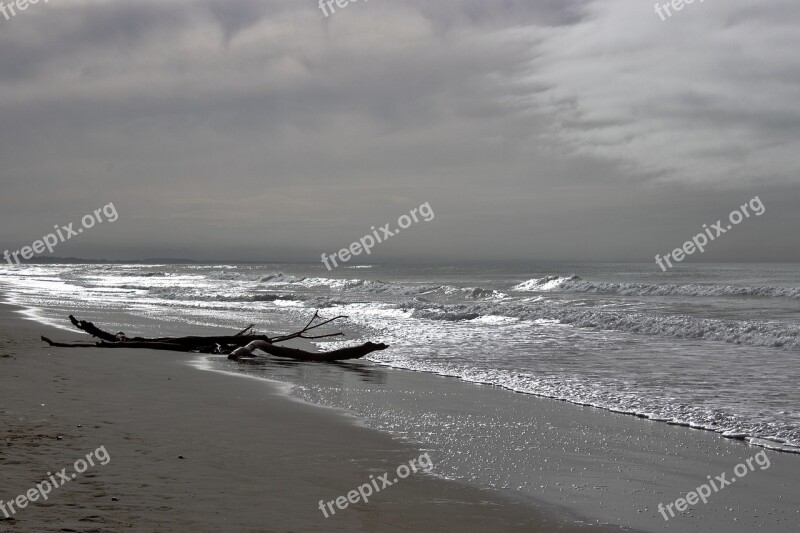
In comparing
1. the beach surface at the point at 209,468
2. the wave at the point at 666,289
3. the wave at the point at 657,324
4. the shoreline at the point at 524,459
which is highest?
the beach surface at the point at 209,468

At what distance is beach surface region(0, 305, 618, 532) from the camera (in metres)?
4.25

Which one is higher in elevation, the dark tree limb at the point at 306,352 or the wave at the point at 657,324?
the dark tree limb at the point at 306,352

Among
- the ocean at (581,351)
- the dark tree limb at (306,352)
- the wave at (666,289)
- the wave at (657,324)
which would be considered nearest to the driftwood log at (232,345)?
the dark tree limb at (306,352)

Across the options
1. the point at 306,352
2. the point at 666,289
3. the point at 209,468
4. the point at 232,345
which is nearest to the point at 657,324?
the point at 306,352

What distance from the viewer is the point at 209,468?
529cm

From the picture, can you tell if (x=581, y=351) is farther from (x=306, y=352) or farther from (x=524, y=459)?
(x=524, y=459)

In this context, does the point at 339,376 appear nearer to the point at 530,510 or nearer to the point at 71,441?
the point at 71,441

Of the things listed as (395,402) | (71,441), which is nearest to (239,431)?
(71,441)

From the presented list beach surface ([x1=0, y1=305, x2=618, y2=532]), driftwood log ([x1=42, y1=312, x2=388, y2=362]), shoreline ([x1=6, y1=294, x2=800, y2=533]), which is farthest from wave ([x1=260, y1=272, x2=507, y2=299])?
beach surface ([x1=0, y1=305, x2=618, y2=532])

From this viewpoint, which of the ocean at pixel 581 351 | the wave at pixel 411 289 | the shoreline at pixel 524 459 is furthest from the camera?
the wave at pixel 411 289

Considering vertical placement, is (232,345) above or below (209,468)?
below

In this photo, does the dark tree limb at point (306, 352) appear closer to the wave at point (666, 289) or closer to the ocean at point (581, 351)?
the ocean at point (581, 351)

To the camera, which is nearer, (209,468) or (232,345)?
(209,468)

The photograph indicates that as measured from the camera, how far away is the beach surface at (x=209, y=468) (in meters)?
4.25
